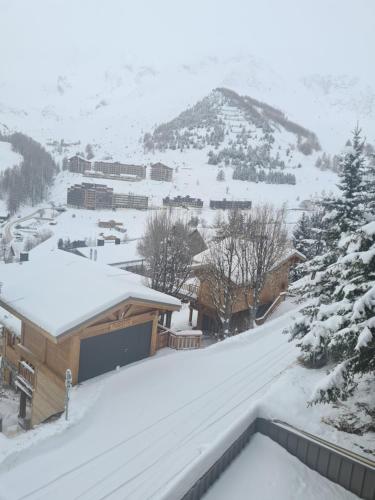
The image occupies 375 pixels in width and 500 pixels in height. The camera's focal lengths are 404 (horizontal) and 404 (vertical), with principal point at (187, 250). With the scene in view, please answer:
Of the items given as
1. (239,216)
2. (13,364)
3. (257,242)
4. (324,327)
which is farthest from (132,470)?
(239,216)

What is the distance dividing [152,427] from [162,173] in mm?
125281

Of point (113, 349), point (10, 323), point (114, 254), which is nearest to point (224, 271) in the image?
point (113, 349)

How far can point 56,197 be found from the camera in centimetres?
11719

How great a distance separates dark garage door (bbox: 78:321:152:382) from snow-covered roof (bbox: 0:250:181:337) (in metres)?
1.16

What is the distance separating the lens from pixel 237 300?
22.6 m

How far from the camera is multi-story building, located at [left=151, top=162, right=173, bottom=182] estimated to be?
431 ft

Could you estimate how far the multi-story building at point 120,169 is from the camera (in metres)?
136

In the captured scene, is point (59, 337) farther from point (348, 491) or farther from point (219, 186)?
point (219, 186)

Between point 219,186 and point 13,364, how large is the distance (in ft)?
374

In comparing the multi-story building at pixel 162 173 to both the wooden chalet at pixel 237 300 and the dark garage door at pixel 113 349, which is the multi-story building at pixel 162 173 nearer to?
the wooden chalet at pixel 237 300

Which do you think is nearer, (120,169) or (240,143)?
(120,169)

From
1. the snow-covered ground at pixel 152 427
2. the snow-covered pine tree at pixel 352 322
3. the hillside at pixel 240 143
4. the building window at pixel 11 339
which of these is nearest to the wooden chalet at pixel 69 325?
the building window at pixel 11 339

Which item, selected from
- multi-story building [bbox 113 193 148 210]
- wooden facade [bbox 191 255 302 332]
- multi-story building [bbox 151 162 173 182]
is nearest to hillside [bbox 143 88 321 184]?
multi-story building [bbox 151 162 173 182]

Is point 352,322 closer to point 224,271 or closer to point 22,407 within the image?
point 22,407
